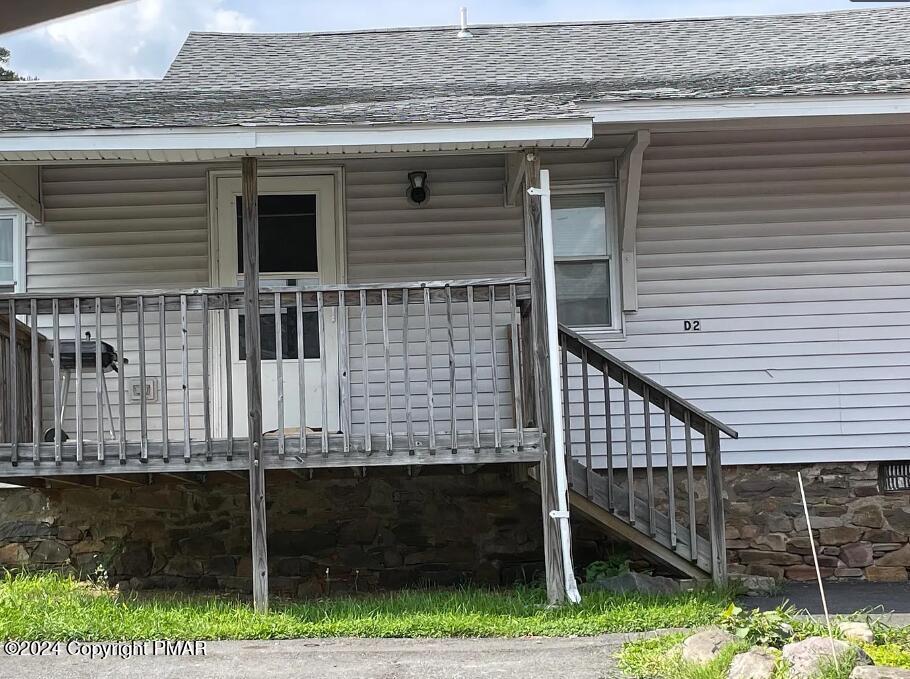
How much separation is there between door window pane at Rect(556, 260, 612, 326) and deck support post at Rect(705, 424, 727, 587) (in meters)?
1.63

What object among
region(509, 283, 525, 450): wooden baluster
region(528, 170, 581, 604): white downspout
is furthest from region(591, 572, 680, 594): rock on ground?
region(509, 283, 525, 450): wooden baluster

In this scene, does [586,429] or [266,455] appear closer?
[266,455]

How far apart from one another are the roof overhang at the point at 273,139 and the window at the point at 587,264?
204cm

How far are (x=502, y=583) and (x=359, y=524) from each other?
4.22 ft

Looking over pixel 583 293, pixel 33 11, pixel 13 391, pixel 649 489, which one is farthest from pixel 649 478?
pixel 33 11

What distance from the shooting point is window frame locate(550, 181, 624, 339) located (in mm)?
8156

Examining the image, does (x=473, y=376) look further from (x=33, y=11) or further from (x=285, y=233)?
A: (x=33, y=11)

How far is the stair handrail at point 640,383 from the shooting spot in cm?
686

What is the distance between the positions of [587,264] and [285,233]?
2.53 metres

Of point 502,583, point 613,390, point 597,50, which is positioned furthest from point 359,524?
point 597,50

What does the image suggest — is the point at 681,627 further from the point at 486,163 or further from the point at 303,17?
the point at 303,17

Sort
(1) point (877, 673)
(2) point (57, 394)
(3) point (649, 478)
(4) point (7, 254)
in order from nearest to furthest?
1. (1) point (877, 673)
2. (2) point (57, 394)
3. (3) point (649, 478)
4. (4) point (7, 254)

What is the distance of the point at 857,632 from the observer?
17.1 ft

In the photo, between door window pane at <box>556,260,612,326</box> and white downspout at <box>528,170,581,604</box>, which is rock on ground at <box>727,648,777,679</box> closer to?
white downspout at <box>528,170,581,604</box>
